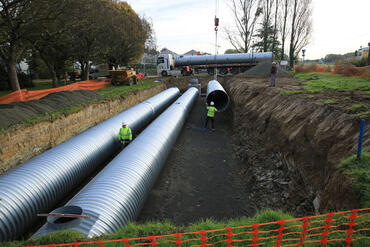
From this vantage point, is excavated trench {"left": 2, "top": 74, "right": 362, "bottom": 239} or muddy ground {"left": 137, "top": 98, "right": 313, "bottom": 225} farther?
muddy ground {"left": 137, "top": 98, "right": 313, "bottom": 225}

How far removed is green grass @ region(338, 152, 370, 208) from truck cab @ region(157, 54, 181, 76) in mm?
31734

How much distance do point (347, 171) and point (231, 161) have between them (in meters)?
5.62

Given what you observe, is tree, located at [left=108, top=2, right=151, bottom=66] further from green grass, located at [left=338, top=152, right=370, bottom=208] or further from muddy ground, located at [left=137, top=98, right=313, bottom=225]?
green grass, located at [left=338, top=152, right=370, bottom=208]

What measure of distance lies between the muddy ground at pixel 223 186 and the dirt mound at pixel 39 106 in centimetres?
688

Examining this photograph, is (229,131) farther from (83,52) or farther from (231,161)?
(83,52)

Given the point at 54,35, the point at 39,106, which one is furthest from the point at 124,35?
the point at 39,106

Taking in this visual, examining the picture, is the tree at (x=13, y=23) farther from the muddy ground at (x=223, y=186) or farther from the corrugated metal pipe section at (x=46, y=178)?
the muddy ground at (x=223, y=186)

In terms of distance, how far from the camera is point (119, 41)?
26.7 metres

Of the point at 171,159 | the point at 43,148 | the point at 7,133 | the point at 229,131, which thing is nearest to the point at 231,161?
the point at 171,159

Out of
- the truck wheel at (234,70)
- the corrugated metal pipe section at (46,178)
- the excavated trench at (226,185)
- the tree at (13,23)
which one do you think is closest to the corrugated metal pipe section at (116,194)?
the excavated trench at (226,185)

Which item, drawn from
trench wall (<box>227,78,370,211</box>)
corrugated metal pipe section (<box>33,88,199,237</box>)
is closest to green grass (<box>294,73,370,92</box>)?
trench wall (<box>227,78,370,211</box>)

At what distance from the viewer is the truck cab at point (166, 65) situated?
34.8 m

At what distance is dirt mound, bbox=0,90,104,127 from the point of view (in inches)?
359

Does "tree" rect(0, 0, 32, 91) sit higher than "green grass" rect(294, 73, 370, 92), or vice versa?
"tree" rect(0, 0, 32, 91)
